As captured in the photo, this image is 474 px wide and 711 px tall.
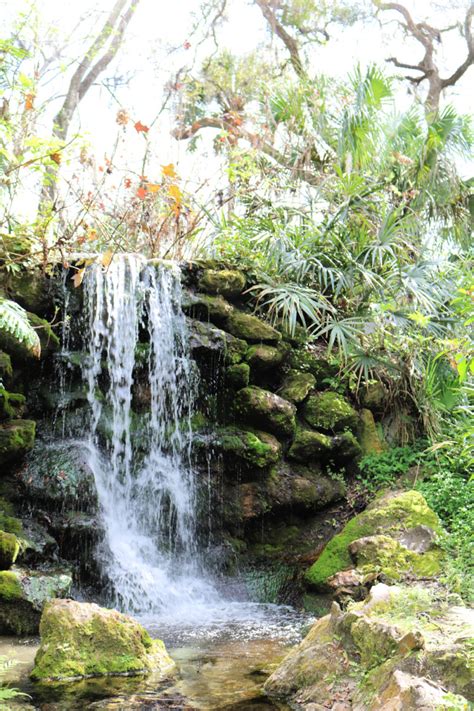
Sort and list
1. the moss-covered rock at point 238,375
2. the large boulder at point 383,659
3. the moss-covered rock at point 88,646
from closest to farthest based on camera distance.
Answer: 1. the large boulder at point 383,659
2. the moss-covered rock at point 88,646
3. the moss-covered rock at point 238,375

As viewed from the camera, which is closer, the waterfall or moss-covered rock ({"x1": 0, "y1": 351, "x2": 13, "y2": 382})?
the waterfall

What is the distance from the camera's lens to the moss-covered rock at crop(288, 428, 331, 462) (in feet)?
26.6

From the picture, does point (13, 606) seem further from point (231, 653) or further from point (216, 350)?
point (216, 350)

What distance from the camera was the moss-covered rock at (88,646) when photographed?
14.0ft

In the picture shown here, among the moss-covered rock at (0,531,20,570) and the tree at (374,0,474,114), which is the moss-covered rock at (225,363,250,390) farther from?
the tree at (374,0,474,114)

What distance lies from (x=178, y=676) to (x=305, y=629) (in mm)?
1654

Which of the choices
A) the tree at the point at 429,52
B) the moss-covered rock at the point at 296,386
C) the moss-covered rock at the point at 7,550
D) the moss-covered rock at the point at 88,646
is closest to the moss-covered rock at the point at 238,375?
the moss-covered rock at the point at 296,386

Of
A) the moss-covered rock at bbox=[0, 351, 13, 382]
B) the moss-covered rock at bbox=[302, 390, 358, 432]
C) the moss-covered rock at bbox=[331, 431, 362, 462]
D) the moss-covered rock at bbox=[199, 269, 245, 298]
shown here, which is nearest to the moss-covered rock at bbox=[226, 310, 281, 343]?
the moss-covered rock at bbox=[199, 269, 245, 298]

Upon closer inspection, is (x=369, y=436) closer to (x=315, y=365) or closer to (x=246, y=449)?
(x=315, y=365)

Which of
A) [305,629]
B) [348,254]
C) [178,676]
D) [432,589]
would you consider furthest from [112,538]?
[348,254]

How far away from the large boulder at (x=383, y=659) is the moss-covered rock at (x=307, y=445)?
11.7 feet

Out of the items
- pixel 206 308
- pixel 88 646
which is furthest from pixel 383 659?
pixel 206 308

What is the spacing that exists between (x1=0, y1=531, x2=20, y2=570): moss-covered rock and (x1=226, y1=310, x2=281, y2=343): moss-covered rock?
154 inches

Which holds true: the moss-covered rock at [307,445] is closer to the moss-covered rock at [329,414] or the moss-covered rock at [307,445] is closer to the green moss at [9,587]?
the moss-covered rock at [329,414]
